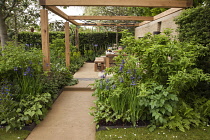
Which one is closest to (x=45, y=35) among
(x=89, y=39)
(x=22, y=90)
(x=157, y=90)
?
(x=22, y=90)

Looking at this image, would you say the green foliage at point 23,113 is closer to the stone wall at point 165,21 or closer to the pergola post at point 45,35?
the pergola post at point 45,35

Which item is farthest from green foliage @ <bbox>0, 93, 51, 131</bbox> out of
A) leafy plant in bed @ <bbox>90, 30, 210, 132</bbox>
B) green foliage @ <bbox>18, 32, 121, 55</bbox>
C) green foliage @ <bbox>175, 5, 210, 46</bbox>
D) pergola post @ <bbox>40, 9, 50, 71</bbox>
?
green foliage @ <bbox>18, 32, 121, 55</bbox>

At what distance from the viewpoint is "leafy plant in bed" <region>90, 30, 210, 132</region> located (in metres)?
2.84

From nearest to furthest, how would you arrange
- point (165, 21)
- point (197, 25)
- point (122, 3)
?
point (197, 25) < point (122, 3) < point (165, 21)

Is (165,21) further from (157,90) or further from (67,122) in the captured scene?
(67,122)

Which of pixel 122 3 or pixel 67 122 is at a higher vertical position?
pixel 122 3

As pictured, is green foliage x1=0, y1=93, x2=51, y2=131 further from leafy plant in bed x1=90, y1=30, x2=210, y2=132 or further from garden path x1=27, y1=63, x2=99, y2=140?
leafy plant in bed x1=90, y1=30, x2=210, y2=132

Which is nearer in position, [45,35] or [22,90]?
[22,90]

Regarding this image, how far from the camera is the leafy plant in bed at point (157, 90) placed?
284 centimetres

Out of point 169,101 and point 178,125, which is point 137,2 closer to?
point 169,101

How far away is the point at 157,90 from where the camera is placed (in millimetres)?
3018

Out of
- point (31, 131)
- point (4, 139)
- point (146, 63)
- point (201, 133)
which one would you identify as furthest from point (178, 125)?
point (4, 139)

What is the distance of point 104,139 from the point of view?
8.75 ft

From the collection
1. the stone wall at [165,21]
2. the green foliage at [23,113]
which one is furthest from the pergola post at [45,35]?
the stone wall at [165,21]
